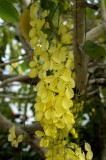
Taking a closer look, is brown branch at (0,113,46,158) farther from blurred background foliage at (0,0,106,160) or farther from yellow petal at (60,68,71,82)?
yellow petal at (60,68,71,82)

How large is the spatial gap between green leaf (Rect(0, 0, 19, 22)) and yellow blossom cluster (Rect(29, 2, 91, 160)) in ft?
0.16

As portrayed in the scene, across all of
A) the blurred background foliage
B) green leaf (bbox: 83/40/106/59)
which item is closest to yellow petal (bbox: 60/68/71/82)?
green leaf (bbox: 83/40/106/59)

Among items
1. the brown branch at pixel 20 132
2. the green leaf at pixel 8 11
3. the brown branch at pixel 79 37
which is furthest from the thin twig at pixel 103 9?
the brown branch at pixel 20 132

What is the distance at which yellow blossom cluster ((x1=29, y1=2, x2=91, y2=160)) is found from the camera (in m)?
0.71

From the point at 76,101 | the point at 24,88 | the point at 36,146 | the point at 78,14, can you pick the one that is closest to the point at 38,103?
the point at 76,101

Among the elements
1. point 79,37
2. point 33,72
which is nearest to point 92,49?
point 79,37

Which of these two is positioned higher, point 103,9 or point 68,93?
point 103,9

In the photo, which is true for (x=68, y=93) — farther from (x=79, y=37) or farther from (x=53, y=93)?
(x=79, y=37)

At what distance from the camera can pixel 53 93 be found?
72 cm

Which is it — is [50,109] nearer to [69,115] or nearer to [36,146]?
[69,115]

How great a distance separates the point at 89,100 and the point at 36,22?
2.32ft

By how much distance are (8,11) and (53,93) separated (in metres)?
0.22

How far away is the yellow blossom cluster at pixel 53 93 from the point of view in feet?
2.31

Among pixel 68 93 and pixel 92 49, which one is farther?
pixel 92 49
